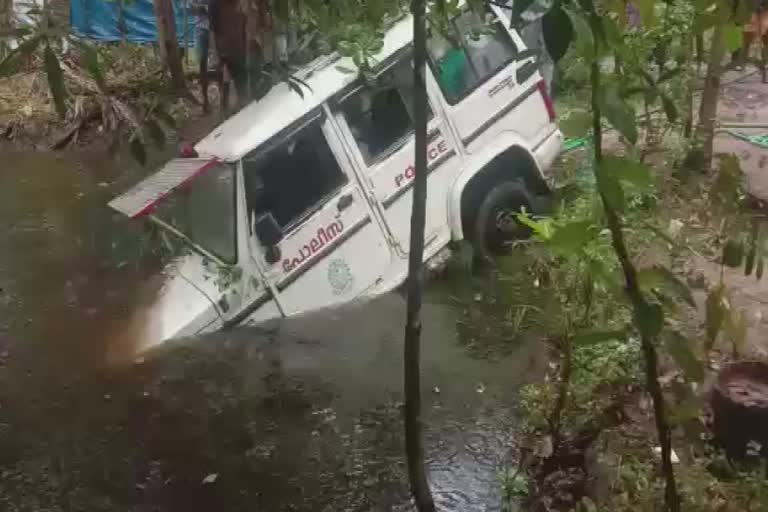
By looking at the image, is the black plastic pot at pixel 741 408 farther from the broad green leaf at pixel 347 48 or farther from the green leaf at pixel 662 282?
the broad green leaf at pixel 347 48

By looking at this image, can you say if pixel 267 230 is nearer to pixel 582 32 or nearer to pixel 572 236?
pixel 572 236

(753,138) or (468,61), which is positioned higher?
(468,61)

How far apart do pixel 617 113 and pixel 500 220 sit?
474 cm

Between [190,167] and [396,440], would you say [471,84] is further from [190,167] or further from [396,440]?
[396,440]

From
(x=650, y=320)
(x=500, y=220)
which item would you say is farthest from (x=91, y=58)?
(x=500, y=220)

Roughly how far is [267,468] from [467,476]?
1023mm

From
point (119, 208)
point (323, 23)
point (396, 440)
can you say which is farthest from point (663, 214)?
point (323, 23)

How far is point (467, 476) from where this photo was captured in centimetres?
451

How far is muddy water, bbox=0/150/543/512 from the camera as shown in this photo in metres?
4.57

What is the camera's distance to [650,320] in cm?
250

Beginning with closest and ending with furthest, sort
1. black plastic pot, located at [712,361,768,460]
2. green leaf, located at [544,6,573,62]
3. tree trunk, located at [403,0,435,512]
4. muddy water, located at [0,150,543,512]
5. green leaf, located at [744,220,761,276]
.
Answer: green leaf, located at [544,6,573,62] < green leaf, located at [744,220,761,276] < tree trunk, located at [403,0,435,512] < black plastic pot, located at [712,361,768,460] < muddy water, located at [0,150,543,512]

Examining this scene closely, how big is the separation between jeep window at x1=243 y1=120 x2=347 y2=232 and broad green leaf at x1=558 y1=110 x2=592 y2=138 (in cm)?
333

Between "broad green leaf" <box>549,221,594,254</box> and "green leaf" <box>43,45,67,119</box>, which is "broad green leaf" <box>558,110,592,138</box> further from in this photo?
"green leaf" <box>43,45,67,119</box>

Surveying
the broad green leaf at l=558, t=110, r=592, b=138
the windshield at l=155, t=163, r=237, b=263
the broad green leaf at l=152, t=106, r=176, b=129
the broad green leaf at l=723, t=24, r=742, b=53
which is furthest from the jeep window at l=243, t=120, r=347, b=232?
the broad green leaf at l=723, t=24, r=742, b=53
